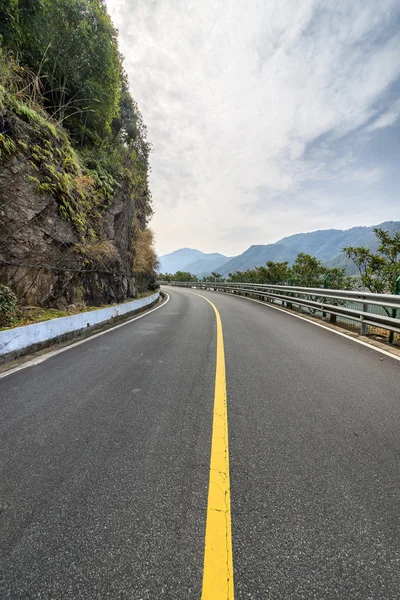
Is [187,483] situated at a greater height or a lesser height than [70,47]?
lesser

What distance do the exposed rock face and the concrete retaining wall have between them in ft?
3.57

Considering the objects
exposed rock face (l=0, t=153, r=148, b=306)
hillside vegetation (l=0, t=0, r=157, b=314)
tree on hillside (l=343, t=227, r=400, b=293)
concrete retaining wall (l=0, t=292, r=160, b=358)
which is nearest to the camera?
concrete retaining wall (l=0, t=292, r=160, b=358)

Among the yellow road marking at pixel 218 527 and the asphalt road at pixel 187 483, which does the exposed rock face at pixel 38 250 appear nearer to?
the asphalt road at pixel 187 483

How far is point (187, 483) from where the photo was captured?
1.71 m

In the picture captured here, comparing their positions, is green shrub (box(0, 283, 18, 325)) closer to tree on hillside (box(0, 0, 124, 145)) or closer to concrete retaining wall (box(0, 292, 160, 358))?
concrete retaining wall (box(0, 292, 160, 358))

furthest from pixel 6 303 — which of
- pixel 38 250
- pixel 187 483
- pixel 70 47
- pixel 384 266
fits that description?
pixel 384 266

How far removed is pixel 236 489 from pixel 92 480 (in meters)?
1.03

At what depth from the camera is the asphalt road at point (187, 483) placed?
3.82 feet

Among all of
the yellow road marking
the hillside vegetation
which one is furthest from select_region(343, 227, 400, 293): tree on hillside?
the hillside vegetation

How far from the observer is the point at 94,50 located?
8938mm

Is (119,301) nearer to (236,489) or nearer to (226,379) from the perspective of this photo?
(226,379)

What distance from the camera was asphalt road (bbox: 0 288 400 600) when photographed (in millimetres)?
1163

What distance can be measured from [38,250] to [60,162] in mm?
3349

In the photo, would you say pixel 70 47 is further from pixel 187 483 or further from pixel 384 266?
pixel 384 266
